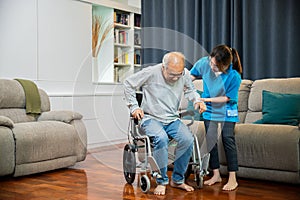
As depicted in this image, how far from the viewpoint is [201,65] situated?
3.37m

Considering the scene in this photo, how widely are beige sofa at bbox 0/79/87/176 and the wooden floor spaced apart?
12 centimetres

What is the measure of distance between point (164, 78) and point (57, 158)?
1430 mm

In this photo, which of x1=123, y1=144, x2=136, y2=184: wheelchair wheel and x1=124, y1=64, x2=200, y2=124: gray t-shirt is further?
x1=123, y1=144, x2=136, y2=184: wheelchair wheel

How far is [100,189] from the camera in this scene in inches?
126

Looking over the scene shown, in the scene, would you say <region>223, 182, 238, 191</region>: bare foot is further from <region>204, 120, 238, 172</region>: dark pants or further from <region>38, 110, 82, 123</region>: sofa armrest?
<region>38, 110, 82, 123</region>: sofa armrest

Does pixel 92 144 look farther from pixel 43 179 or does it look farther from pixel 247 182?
pixel 247 182

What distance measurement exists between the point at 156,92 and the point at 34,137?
124cm

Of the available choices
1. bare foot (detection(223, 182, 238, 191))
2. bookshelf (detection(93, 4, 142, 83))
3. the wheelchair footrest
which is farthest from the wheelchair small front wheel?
bookshelf (detection(93, 4, 142, 83))

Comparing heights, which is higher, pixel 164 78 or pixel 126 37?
pixel 126 37

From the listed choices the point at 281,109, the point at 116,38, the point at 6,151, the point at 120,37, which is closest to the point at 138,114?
the point at 6,151

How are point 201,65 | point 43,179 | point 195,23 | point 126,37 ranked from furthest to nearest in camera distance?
point 126,37 < point 195,23 < point 43,179 < point 201,65

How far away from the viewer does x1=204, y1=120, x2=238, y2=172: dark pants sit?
3273mm

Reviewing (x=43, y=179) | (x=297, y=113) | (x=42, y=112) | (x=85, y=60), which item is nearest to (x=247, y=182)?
(x=297, y=113)

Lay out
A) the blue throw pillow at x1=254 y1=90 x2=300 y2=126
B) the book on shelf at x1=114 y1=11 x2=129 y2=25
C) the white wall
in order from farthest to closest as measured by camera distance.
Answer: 1. the book on shelf at x1=114 y1=11 x2=129 y2=25
2. the white wall
3. the blue throw pillow at x1=254 y1=90 x2=300 y2=126
